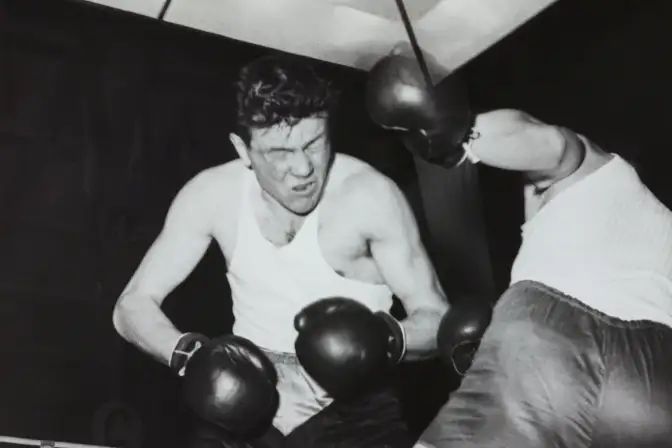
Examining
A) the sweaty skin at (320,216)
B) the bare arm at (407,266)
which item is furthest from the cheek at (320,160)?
the bare arm at (407,266)

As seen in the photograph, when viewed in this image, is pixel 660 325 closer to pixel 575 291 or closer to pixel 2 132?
pixel 575 291

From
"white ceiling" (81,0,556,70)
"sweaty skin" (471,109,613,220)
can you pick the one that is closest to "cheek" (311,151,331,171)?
"white ceiling" (81,0,556,70)

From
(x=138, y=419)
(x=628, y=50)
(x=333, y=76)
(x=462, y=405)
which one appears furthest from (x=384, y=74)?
(x=138, y=419)

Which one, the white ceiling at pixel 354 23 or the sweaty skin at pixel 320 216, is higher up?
the white ceiling at pixel 354 23

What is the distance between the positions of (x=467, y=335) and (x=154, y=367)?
680 millimetres

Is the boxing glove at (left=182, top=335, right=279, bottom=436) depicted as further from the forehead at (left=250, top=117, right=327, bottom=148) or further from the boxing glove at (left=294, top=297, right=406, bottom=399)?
the forehead at (left=250, top=117, right=327, bottom=148)

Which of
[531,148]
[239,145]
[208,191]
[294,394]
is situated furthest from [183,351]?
[531,148]

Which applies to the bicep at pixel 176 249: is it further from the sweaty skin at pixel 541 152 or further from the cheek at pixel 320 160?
the sweaty skin at pixel 541 152

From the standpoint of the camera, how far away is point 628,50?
2143mm

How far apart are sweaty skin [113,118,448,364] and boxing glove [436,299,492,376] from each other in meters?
0.02

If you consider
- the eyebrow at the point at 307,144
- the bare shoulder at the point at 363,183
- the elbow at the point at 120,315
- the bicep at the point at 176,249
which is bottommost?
the elbow at the point at 120,315

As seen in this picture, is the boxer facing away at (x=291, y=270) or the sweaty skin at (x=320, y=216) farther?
the sweaty skin at (x=320, y=216)

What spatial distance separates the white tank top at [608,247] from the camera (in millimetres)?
2016

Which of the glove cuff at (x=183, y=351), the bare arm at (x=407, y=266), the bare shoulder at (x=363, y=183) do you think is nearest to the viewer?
the glove cuff at (x=183, y=351)
